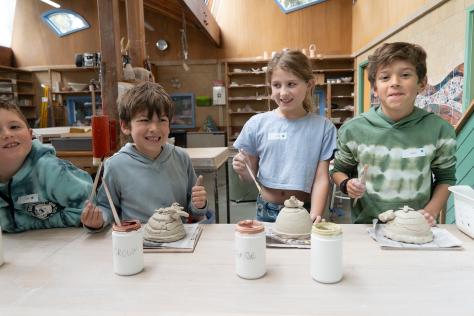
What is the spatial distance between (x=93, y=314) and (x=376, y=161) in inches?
41.2

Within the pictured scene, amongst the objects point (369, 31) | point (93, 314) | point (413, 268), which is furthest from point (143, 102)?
point (369, 31)

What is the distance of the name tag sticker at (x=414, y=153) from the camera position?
1.23 metres

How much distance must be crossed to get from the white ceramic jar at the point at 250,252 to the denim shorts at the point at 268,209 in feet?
2.20

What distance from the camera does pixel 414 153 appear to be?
1.24 metres

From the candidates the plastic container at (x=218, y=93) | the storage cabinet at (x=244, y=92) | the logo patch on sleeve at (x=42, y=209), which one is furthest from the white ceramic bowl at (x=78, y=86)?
the logo patch on sleeve at (x=42, y=209)

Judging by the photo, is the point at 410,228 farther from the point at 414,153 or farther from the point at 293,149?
the point at 293,149

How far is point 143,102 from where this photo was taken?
4.21 ft

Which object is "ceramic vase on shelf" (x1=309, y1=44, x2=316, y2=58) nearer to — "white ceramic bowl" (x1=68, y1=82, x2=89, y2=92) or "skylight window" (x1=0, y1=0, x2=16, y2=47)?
"white ceramic bowl" (x1=68, y1=82, x2=89, y2=92)

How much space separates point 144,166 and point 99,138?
272 millimetres

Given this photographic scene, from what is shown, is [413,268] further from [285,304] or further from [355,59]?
[355,59]

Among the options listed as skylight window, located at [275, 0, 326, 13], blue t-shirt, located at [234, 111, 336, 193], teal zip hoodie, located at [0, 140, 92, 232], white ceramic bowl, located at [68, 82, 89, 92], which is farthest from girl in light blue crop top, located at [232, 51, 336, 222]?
white ceramic bowl, located at [68, 82, 89, 92]

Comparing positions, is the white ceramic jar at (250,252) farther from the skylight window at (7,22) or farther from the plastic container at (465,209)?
the skylight window at (7,22)

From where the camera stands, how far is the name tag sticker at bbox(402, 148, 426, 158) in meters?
1.23

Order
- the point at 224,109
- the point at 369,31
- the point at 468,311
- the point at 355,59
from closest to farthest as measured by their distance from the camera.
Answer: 1. the point at 468,311
2. the point at 369,31
3. the point at 355,59
4. the point at 224,109
